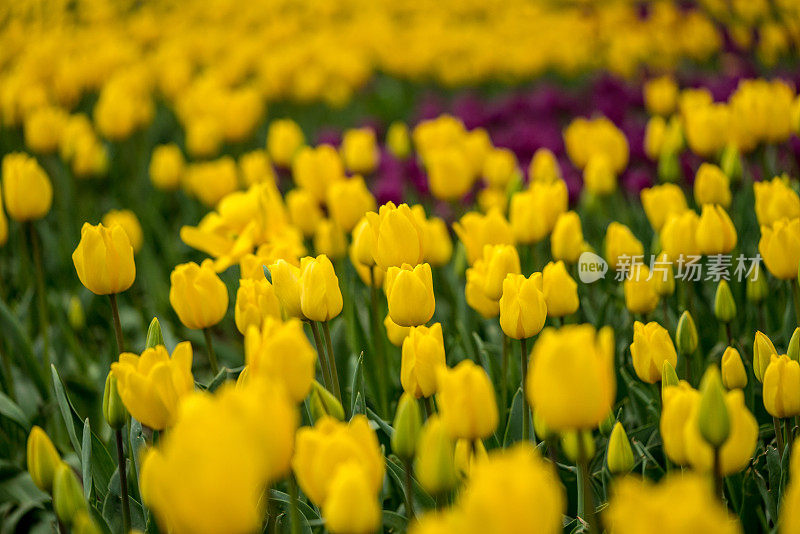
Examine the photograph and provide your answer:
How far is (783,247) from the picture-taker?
1714mm

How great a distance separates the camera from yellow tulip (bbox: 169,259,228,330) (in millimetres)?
1577

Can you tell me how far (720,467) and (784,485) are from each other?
0.46 metres

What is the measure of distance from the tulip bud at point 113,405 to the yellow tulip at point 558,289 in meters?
0.80

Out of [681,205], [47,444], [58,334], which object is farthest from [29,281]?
[681,205]

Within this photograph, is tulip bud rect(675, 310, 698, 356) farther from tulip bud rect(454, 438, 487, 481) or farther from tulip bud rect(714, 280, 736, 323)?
tulip bud rect(454, 438, 487, 481)

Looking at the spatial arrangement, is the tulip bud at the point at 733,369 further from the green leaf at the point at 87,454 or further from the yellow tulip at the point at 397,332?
the green leaf at the point at 87,454

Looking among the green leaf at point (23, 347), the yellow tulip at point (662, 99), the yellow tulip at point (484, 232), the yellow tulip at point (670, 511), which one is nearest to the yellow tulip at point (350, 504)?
the yellow tulip at point (670, 511)

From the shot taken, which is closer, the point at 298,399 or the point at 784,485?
the point at 298,399

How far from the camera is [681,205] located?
81.9 inches

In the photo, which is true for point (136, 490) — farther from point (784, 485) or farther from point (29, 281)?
point (29, 281)

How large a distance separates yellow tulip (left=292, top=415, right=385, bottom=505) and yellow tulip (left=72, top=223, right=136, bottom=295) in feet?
2.37

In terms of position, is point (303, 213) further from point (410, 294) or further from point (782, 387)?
point (782, 387)

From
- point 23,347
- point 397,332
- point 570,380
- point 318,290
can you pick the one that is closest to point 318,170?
point 23,347

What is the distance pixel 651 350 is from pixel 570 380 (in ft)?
2.03
